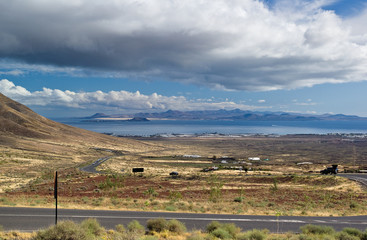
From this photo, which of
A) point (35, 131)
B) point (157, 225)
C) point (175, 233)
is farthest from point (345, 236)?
point (35, 131)

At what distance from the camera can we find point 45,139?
122688 mm

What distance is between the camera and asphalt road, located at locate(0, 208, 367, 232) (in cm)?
1615

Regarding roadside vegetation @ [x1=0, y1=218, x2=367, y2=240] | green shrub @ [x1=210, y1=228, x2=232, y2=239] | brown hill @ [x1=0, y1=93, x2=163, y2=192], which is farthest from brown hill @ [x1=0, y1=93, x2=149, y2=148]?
green shrub @ [x1=210, y1=228, x2=232, y2=239]

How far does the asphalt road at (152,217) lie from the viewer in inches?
636

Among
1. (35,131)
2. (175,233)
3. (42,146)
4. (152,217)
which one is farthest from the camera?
(35,131)

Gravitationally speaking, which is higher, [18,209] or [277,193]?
[18,209]

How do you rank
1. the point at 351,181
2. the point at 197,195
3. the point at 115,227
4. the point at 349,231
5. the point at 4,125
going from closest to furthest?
1. the point at 349,231
2. the point at 115,227
3. the point at 197,195
4. the point at 351,181
5. the point at 4,125

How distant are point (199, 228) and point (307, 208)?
41.6 feet

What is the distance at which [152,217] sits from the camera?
60.1ft

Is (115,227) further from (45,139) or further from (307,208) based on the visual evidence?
(45,139)

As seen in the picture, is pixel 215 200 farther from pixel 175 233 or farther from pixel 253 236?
pixel 253 236

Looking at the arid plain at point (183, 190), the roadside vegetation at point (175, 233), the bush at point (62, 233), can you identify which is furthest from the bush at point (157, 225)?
the arid plain at point (183, 190)

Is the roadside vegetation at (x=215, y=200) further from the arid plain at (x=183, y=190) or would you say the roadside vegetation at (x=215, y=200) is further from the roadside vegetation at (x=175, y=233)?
the roadside vegetation at (x=175, y=233)

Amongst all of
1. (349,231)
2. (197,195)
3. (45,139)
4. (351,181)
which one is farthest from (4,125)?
(349,231)
